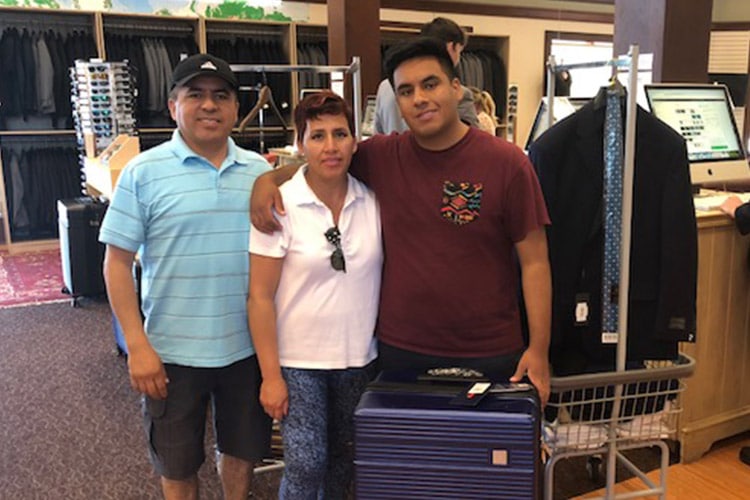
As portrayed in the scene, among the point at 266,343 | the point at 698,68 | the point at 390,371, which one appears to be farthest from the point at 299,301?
the point at 698,68

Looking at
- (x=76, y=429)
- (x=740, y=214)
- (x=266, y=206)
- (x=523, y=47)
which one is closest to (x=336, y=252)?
(x=266, y=206)

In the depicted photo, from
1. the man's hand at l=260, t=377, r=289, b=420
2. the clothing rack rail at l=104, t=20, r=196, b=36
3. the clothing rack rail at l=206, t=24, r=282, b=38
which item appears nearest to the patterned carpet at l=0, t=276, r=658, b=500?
the man's hand at l=260, t=377, r=289, b=420

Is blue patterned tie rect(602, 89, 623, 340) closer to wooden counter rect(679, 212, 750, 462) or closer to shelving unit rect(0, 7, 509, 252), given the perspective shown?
wooden counter rect(679, 212, 750, 462)

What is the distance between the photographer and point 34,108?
6746 mm

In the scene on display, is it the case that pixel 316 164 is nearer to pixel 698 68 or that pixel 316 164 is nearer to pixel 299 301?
pixel 299 301

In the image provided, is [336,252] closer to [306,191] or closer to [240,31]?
[306,191]

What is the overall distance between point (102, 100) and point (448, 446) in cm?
533

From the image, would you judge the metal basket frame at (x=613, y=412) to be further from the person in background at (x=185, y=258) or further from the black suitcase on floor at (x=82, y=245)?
the black suitcase on floor at (x=82, y=245)

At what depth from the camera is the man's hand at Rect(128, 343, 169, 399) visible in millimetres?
1783

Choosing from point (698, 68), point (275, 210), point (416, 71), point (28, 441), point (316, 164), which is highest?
point (698, 68)

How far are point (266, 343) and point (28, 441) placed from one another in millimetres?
1892

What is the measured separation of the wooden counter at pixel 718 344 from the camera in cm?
270

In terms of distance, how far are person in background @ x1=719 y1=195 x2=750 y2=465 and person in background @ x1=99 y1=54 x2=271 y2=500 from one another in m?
1.83

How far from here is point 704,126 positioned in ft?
9.58
